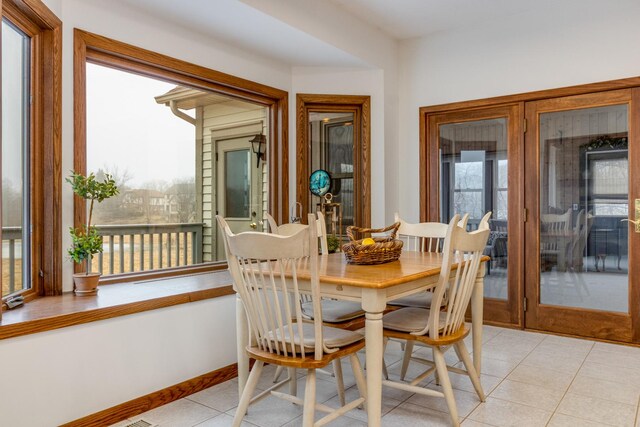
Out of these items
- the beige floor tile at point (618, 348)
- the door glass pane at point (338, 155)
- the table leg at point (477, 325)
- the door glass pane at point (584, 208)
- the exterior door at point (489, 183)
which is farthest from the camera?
the door glass pane at point (338, 155)

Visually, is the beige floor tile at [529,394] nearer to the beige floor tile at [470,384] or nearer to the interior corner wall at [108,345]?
the beige floor tile at [470,384]

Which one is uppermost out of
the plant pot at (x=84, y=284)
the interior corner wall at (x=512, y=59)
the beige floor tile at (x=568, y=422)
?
the interior corner wall at (x=512, y=59)

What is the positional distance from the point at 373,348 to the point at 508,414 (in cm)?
101

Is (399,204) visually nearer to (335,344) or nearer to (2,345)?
(335,344)

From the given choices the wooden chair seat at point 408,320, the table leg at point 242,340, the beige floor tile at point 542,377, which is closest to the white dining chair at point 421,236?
the wooden chair seat at point 408,320

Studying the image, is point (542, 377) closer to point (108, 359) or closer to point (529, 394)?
point (529, 394)

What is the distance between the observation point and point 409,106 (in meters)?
4.66

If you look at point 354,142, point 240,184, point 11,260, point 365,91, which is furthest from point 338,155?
point 11,260

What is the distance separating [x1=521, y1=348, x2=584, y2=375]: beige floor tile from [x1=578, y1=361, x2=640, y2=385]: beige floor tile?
5 centimetres

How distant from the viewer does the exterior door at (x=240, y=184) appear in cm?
416

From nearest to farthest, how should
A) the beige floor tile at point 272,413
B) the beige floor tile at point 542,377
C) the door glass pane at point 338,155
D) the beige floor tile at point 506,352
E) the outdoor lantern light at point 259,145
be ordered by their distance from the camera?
the beige floor tile at point 272,413 → the beige floor tile at point 542,377 → the beige floor tile at point 506,352 → the outdoor lantern light at point 259,145 → the door glass pane at point 338,155

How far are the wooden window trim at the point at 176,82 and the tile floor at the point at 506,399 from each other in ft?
3.64

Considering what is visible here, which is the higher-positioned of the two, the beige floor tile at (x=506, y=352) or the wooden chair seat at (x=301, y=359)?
the wooden chair seat at (x=301, y=359)

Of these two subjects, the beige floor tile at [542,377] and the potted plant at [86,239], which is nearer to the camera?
the potted plant at [86,239]
